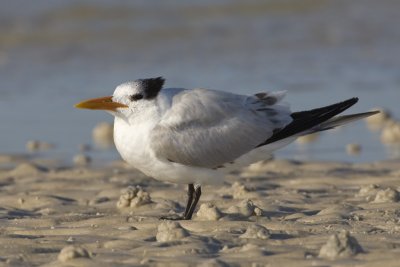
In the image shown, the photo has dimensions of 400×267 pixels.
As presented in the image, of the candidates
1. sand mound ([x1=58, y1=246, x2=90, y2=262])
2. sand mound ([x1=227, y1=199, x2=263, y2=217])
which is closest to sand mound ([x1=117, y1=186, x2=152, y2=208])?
sand mound ([x1=227, y1=199, x2=263, y2=217])

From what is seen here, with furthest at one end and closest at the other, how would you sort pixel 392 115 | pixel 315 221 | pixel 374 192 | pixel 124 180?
pixel 392 115 → pixel 124 180 → pixel 374 192 → pixel 315 221

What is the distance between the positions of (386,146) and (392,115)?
1.24 metres

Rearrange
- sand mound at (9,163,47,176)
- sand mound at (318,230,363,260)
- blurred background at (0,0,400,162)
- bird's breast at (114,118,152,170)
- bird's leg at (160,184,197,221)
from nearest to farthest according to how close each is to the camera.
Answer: sand mound at (318,230,363,260) < bird's breast at (114,118,152,170) < bird's leg at (160,184,197,221) < sand mound at (9,163,47,176) < blurred background at (0,0,400,162)

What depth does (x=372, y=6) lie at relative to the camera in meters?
17.8

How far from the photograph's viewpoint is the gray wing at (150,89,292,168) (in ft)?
19.2

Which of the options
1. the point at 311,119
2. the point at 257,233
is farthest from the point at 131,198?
the point at 257,233

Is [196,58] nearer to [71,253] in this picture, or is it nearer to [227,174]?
[227,174]

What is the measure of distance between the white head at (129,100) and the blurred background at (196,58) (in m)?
3.02

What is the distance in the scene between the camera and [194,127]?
19.5ft

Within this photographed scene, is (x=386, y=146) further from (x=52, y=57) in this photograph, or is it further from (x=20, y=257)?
(x=52, y=57)

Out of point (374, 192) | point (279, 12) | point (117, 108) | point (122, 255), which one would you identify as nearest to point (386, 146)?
point (374, 192)

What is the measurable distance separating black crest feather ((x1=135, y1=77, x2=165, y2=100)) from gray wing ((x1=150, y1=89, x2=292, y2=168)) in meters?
0.12

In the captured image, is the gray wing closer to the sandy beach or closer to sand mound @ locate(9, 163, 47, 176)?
the sandy beach

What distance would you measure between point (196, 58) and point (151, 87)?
845cm
